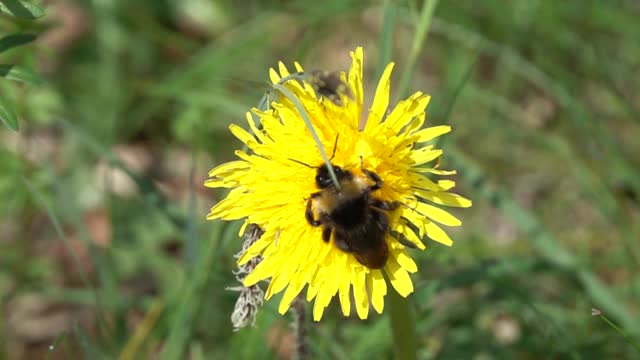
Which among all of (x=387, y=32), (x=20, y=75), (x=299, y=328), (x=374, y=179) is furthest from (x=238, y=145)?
(x=374, y=179)

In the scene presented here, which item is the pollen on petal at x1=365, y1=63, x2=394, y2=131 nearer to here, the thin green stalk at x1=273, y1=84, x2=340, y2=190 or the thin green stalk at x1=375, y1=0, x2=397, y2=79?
the thin green stalk at x1=273, y1=84, x2=340, y2=190

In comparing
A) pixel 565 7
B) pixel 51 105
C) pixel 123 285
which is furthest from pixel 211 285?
pixel 565 7

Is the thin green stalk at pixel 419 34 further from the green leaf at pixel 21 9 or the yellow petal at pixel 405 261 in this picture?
the green leaf at pixel 21 9

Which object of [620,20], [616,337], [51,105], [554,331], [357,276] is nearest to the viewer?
[357,276]

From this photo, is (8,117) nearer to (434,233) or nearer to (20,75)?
(20,75)

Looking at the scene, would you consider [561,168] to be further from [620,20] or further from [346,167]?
[346,167]

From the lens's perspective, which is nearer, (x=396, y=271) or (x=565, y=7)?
(x=396, y=271)
